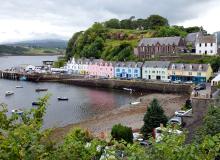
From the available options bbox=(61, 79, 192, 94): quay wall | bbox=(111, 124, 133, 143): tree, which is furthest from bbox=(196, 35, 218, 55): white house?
bbox=(111, 124, 133, 143): tree

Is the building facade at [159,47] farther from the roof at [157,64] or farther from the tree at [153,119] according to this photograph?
the tree at [153,119]

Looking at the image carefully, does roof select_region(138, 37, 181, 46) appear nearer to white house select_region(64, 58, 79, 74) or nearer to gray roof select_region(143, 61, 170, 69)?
gray roof select_region(143, 61, 170, 69)

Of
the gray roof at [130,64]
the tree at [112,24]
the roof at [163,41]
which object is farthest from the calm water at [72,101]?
the tree at [112,24]

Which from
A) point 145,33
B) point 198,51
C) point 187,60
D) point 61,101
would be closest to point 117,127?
point 61,101

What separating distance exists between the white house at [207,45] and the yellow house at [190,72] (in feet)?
32.4

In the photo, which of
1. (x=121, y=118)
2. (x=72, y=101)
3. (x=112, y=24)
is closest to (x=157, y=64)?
(x=72, y=101)

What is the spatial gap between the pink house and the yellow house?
538 inches

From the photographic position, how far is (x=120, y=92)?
58375 millimetres

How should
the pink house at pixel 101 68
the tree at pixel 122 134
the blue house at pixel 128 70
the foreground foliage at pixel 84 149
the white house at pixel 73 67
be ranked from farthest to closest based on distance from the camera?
the white house at pixel 73 67, the pink house at pixel 101 68, the blue house at pixel 128 70, the tree at pixel 122 134, the foreground foliage at pixel 84 149

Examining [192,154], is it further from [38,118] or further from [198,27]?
[198,27]

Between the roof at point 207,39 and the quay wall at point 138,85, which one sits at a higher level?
the roof at point 207,39

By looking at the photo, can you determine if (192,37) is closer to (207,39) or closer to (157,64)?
(207,39)

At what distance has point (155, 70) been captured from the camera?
62.9 m

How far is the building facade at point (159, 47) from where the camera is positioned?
7238 centimetres
